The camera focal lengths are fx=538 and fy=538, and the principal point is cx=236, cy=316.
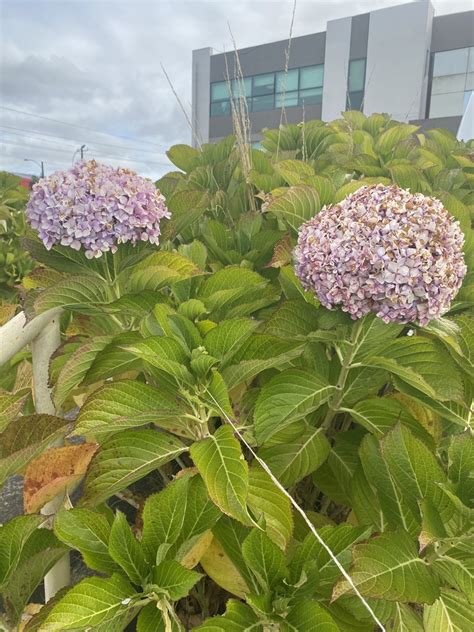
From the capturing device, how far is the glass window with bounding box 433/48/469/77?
2245cm

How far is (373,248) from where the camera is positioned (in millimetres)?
1049

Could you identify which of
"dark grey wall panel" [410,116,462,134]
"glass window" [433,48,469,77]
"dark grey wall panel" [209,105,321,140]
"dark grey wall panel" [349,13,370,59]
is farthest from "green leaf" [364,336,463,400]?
"dark grey wall panel" [349,13,370,59]

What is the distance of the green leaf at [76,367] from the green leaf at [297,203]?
0.57m

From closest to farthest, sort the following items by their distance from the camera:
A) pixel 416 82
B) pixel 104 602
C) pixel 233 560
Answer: pixel 104 602 < pixel 233 560 < pixel 416 82

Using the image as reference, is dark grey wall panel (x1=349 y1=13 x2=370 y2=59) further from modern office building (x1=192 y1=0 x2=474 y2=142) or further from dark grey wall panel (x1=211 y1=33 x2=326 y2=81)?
dark grey wall panel (x1=211 y1=33 x2=326 y2=81)

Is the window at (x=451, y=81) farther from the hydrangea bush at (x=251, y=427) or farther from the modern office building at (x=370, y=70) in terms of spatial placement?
the hydrangea bush at (x=251, y=427)

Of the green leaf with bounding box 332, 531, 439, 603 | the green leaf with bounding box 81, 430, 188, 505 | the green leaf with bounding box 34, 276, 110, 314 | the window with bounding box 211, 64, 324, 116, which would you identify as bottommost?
the green leaf with bounding box 332, 531, 439, 603

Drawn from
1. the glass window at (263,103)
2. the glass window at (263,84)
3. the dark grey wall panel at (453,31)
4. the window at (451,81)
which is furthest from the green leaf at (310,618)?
the glass window at (263,84)

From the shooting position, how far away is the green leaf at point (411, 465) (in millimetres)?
962

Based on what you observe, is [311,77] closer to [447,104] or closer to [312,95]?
[312,95]

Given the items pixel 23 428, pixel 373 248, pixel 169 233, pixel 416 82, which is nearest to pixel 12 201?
pixel 169 233

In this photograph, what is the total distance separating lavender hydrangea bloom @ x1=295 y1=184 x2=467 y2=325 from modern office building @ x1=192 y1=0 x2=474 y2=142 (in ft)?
71.1

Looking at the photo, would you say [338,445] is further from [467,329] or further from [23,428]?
[23,428]

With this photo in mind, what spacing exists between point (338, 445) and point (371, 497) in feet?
0.56
